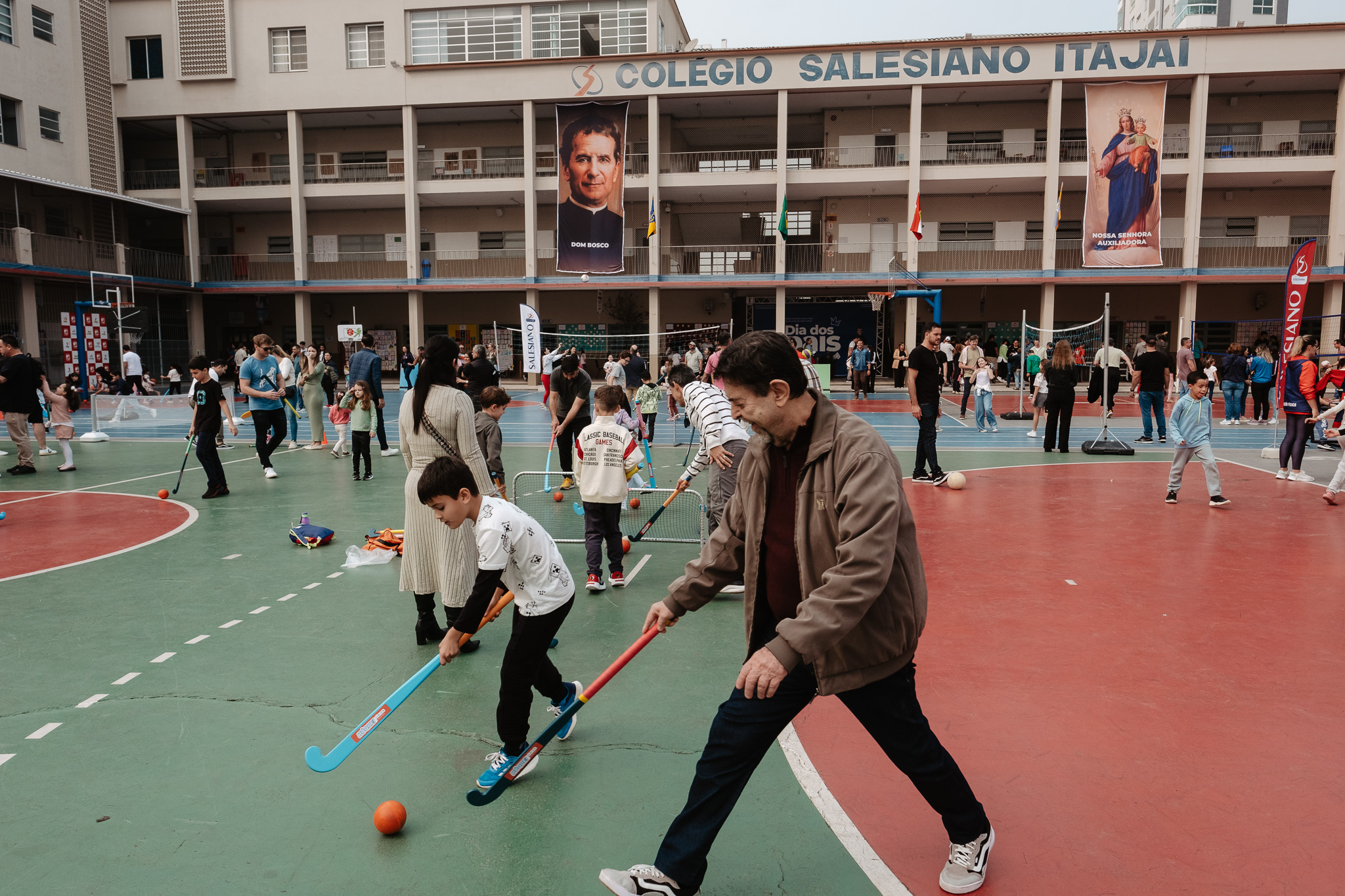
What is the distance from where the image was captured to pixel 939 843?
3.48 meters

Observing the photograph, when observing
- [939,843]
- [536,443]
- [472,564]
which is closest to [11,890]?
[472,564]

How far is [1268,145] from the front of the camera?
111 ft

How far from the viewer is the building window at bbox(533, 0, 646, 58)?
35.5 metres

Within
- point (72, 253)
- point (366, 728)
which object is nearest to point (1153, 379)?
point (366, 728)

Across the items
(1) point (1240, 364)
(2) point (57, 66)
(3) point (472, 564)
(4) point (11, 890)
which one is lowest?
(4) point (11, 890)

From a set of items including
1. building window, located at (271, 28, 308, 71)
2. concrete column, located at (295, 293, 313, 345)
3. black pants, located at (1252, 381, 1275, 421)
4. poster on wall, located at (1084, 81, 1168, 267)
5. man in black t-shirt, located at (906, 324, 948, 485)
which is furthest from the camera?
concrete column, located at (295, 293, 313, 345)

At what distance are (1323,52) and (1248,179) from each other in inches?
179

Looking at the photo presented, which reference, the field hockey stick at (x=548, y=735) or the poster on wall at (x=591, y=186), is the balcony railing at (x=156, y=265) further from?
the field hockey stick at (x=548, y=735)

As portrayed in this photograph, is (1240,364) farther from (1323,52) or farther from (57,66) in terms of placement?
(57,66)

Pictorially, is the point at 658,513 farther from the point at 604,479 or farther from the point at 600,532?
the point at 604,479

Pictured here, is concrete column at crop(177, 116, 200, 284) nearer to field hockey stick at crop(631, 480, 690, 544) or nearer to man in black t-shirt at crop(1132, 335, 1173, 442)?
field hockey stick at crop(631, 480, 690, 544)

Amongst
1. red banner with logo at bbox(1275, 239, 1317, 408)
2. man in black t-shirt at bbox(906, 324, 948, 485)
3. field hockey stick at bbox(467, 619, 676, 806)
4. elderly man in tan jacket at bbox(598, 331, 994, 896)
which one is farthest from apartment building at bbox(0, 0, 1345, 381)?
elderly man in tan jacket at bbox(598, 331, 994, 896)

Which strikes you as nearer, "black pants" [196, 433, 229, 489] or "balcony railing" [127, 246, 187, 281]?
"black pants" [196, 433, 229, 489]

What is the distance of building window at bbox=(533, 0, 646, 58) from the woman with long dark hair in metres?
26.8
